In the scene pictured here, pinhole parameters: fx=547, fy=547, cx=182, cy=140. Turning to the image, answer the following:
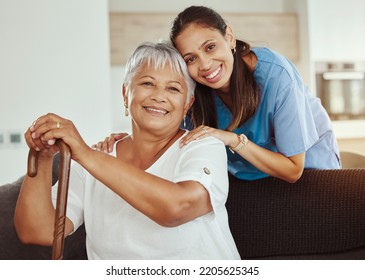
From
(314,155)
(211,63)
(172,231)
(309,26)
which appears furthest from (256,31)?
(172,231)

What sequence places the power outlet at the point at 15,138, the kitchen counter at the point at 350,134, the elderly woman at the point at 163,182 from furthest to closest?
the kitchen counter at the point at 350,134, the power outlet at the point at 15,138, the elderly woman at the point at 163,182

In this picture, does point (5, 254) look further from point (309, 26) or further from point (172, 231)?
point (309, 26)

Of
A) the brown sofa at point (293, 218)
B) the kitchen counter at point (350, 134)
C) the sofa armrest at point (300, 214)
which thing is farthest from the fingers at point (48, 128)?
the kitchen counter at point (350, 134)

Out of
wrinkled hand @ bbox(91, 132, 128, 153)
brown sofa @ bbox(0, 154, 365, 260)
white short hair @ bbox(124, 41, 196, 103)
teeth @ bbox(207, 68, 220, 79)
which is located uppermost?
white short hair @ bbox(124, 41, 196, 103)

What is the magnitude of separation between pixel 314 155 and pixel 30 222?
2.28ft

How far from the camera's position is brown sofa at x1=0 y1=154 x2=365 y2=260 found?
106 centimetres

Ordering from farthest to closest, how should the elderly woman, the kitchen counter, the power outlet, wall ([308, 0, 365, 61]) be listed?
wall ([308, 0, 365, 61]), the kitchen counter, the power outlet, the elderly woman

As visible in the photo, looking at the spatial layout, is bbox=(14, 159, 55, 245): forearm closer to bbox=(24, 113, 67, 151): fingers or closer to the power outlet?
bbox=(24, 113, 67, 151): fingers

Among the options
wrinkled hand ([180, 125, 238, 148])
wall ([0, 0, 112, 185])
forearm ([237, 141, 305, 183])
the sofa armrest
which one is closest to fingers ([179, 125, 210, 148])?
wrinkled hand ([180, 125, 238, 148])

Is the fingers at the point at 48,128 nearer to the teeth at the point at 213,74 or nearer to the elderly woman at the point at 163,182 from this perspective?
the elderly woman at the point at 163,182

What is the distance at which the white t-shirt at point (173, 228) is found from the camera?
36.2 inches

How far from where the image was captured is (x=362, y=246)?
1056mm

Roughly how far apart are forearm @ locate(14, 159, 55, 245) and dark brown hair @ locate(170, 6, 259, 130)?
370 millimetres

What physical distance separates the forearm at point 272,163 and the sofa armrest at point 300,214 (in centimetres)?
3
